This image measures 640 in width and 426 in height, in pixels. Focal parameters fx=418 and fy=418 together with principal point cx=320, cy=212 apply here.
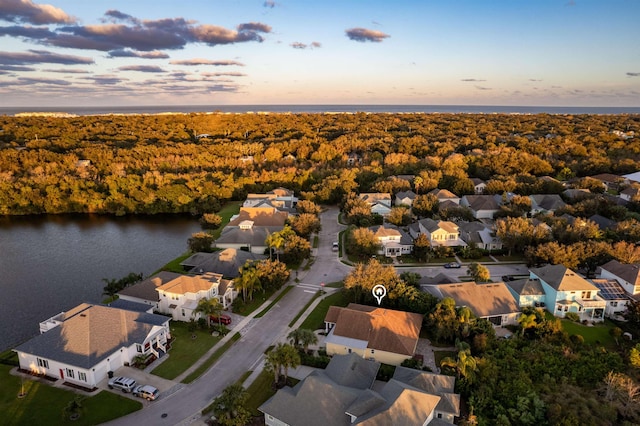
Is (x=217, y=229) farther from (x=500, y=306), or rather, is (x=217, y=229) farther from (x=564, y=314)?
(x=564, y=314)

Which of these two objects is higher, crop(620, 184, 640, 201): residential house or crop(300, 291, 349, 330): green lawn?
crop(620, 184, 640, 201): residential house

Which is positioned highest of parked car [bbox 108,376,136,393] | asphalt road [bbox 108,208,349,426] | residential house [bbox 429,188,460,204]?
residential house [bbox 429,188,460,204]

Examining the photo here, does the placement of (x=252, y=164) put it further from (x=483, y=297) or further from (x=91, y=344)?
(x=91, y=344)

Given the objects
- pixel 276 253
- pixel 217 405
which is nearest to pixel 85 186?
pixel 276 253

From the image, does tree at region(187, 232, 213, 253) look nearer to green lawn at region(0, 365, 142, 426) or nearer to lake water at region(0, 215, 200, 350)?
lake water at region(0, 215, 200, 350)

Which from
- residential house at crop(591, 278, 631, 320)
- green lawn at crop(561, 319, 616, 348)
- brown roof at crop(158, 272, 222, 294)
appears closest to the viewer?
green lawn at crop(561, 319, 616, 348)

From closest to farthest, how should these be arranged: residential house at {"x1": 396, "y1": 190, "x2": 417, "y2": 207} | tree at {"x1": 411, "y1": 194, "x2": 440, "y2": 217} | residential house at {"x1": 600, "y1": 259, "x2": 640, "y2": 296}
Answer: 1. residential house at {"x1": 600, "y1": 259, "x2": 640, "y2": 296}
2. tree at {"x1": 411, "y1": 194, "x2": 440, "y2": 217}
3. residential house at {"x1": 396, "y1": 190, "x2": 417, "y2": 207}

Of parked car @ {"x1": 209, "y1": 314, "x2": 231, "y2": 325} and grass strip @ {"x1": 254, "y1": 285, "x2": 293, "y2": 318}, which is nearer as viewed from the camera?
parked car @ {"x1": 209, "y1": 314, "x2": 231, "y2": 325}

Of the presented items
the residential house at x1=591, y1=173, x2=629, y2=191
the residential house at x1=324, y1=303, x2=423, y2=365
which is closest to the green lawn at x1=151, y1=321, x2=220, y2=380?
the residential house at x1=324, y1=303, x2=423, y2=365
